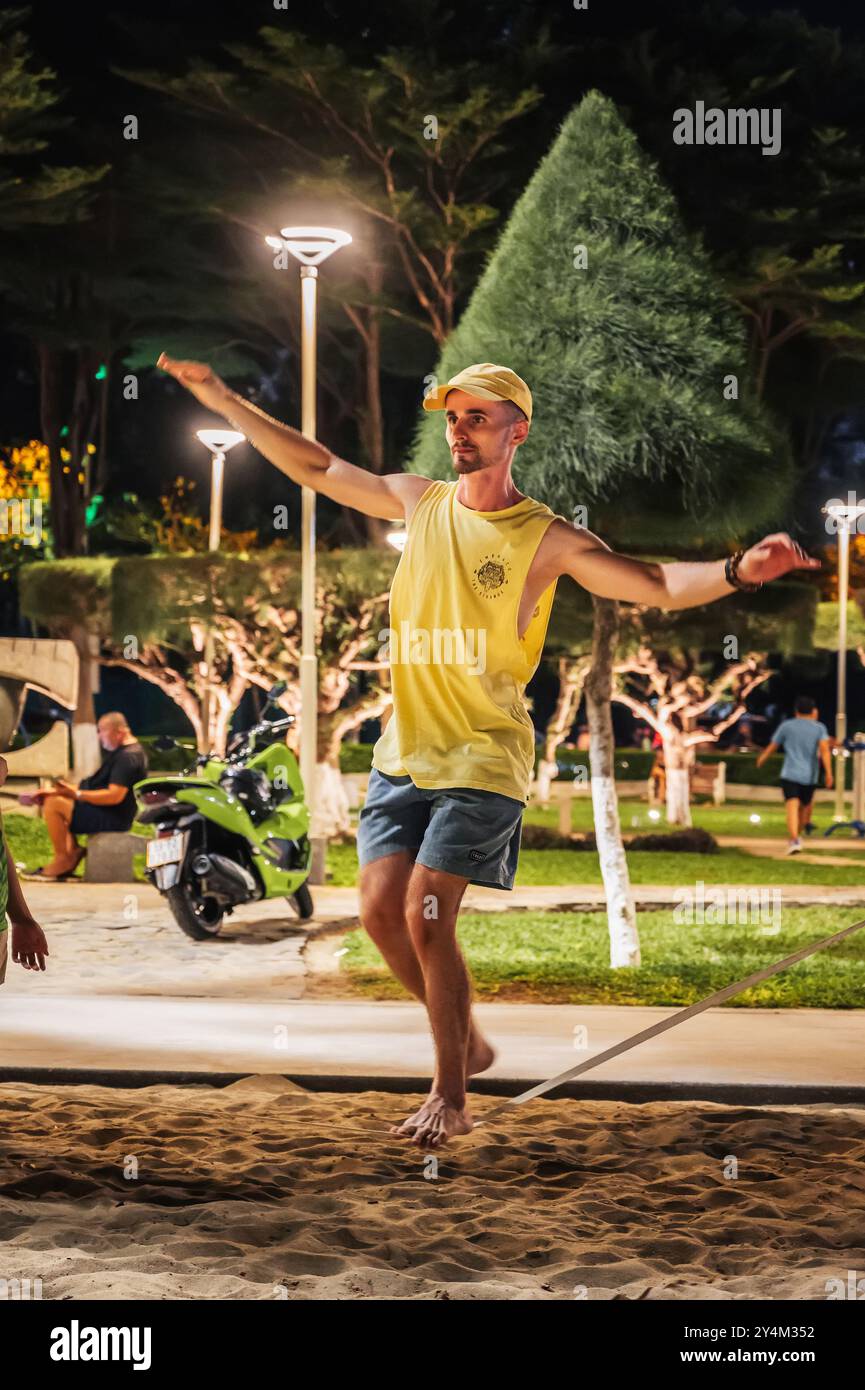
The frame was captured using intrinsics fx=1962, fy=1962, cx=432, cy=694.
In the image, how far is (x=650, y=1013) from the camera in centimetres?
884

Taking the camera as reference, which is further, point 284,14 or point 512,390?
point 284,14

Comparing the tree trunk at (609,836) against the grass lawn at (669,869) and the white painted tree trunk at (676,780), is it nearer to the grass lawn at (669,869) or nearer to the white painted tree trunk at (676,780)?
the grass lawn at (669,869)

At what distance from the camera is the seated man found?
52.6 ft

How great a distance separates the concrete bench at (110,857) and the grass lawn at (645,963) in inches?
138

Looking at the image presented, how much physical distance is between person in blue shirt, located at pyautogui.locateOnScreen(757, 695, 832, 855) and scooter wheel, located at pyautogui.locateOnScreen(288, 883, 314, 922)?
26.3 ft

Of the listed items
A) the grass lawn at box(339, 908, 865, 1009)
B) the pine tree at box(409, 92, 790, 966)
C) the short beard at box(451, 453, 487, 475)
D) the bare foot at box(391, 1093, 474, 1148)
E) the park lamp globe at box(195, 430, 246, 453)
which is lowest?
the grass lawn at box(339, 908, 865, 1009)

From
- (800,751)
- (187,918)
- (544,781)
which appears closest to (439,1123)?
(187,918)

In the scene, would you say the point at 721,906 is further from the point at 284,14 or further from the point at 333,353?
the point at 333,353

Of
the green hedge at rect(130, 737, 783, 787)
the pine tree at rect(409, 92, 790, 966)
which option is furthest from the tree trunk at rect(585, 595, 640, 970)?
the green hedge at rect(130, 737, 783, 787)

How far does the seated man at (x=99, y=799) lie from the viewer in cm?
1605

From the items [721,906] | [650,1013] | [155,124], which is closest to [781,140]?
[155,124]

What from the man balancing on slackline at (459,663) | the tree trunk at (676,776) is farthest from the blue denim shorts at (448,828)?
the tree trunk at (676,776)

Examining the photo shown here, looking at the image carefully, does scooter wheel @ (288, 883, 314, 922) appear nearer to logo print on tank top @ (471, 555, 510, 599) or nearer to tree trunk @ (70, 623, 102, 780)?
logo print on tank top @ (471, 555, 510, 599)

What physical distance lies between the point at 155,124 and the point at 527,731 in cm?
2688
